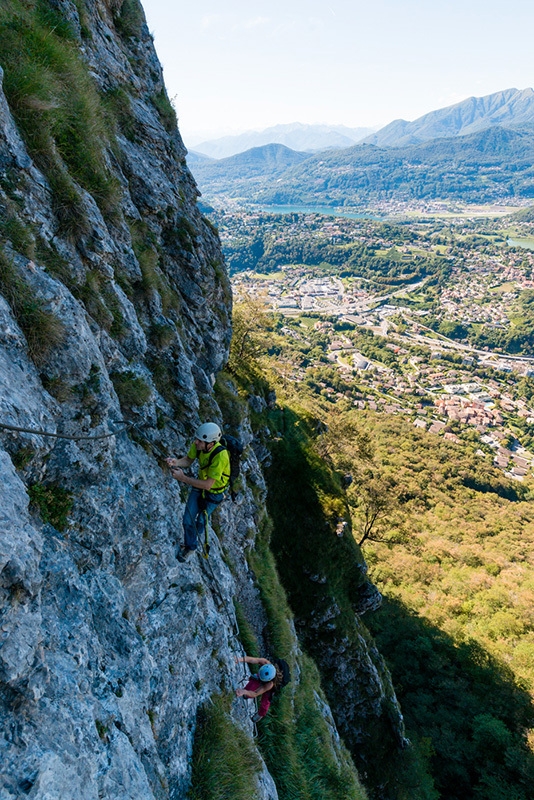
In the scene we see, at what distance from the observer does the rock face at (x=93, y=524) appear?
13.8 ft

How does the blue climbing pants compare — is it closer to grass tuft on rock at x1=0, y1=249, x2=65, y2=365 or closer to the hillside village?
grass tuft on rock at x1=0, y1=249, x2=65, y2=365

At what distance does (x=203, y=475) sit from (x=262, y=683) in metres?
5.11

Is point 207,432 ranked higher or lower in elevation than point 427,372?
higher

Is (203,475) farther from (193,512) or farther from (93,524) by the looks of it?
(93,524)

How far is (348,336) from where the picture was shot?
16550 centimetres

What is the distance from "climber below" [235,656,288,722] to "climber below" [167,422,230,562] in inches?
120

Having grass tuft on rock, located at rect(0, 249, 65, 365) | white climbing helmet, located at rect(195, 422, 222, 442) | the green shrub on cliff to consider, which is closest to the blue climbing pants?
white climbing helmet, located at rect(195, 422, 222, 442)

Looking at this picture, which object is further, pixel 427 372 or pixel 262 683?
pixel 427 372

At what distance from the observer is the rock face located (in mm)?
4219

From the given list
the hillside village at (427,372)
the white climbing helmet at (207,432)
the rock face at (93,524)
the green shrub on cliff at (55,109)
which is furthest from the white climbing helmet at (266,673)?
the hillside village at (427,372)

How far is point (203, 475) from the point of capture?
7.45 metres

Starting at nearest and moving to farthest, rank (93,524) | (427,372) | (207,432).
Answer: (93,524) < (207,432) < (427,372)

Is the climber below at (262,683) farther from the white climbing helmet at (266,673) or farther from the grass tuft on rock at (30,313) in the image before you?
the grass tuft on rock at (30,313)

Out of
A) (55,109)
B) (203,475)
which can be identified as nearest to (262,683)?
(203,475)
